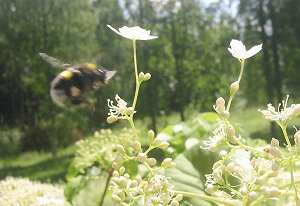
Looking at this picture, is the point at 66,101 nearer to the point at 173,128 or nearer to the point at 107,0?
the point at 173,128

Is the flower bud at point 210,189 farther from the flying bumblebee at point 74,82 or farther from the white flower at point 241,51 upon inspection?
the flying bumblebee at point 74,82

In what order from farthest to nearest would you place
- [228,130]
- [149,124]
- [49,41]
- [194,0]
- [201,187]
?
[194,0] → [149,124] → [49,41] → [201,187] → [228,130]

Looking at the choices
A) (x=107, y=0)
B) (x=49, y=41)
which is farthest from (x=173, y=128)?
(x=107, y=0)

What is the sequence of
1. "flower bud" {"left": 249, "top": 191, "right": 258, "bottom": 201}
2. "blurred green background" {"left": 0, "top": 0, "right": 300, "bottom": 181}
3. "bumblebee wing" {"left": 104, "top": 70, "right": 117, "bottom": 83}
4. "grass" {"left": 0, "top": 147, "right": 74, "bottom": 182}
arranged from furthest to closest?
"blurred green background" {"left": 0, "top": 0, "right": 300, "bottom": 181}, "grass" {"left": 0, "top": 147, "right": 74, "bottom": 182}, "bumblebee wing" {"left": 104, "top": 70, "right": 117, "bottom": 83}, "flower bud" {"left": 249, "top": 191, "right": 258, "bottom": 201}

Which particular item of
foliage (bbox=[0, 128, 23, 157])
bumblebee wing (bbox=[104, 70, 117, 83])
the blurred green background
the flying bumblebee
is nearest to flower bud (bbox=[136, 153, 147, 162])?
bumblebee wing (bbox=[104, 70, 117, 83])

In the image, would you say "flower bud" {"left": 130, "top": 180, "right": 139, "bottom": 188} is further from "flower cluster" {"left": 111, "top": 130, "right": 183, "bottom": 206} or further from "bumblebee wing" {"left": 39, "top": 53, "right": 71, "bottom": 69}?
"bumblebee wing" {"left": 39, "top": 53, "right": 71, "bottom": 69}

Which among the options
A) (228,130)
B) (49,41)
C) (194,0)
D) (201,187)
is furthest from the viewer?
(194,0)

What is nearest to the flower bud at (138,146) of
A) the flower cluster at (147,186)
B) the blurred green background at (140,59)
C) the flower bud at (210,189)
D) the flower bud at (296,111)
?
the flower cluster at (147,186)
